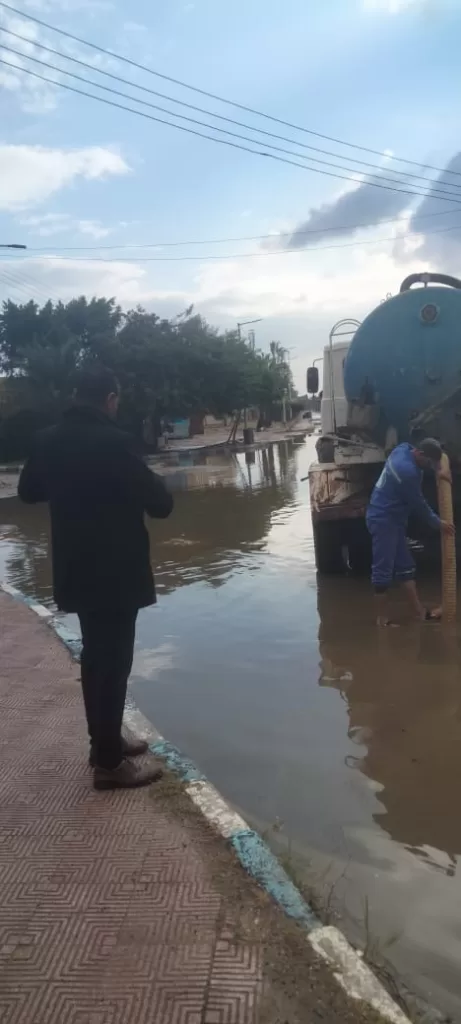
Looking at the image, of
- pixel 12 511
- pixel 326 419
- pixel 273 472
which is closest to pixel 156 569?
pixel 326 419

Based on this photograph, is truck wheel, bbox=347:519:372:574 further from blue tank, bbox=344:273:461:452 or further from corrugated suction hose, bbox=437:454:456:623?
corrugated suction hose, bbox=437:454:456:623

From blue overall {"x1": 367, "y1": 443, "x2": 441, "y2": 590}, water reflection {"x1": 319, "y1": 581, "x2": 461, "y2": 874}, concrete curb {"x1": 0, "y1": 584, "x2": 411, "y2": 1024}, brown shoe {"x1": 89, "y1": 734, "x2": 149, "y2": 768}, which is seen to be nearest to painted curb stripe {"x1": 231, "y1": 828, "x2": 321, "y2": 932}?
concrete curb {"x1": 0, "y1": 584, "x2": 411, "y2": 1024}

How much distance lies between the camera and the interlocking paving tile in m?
2.19

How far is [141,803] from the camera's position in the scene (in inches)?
132

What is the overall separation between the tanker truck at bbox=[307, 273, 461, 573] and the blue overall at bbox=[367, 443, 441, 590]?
0.89 metres

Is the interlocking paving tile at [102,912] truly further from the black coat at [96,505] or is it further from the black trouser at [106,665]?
the black coat at [96,505]

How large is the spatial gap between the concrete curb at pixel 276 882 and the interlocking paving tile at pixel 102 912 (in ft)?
0.51

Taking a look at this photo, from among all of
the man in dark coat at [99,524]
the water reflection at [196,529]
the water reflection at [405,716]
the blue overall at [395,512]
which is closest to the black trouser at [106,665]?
the man in dark coat at [99,524]

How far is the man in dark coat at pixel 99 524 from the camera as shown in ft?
10.6

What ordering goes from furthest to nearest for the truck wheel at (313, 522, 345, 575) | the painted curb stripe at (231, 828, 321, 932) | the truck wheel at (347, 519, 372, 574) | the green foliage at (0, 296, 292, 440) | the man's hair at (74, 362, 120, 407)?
the green foliage at (0, 296, 292, 440)
the truck wheel at (347, 519, 372, 574)
the truck wheel at (313, 522, 345, 575)
the man's hair at (74, 362, 120, 407)
the painted curb stripe at (231, 828, 321, 932)

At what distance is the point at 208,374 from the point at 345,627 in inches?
978

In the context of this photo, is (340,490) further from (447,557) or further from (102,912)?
(102,912)

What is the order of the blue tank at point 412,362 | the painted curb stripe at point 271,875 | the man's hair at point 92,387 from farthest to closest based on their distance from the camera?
the blue tank at point 412,362
the man's hair at point 92,387
the painted curb stripe at point 271,875

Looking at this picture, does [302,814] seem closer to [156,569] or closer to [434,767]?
[434,767]
